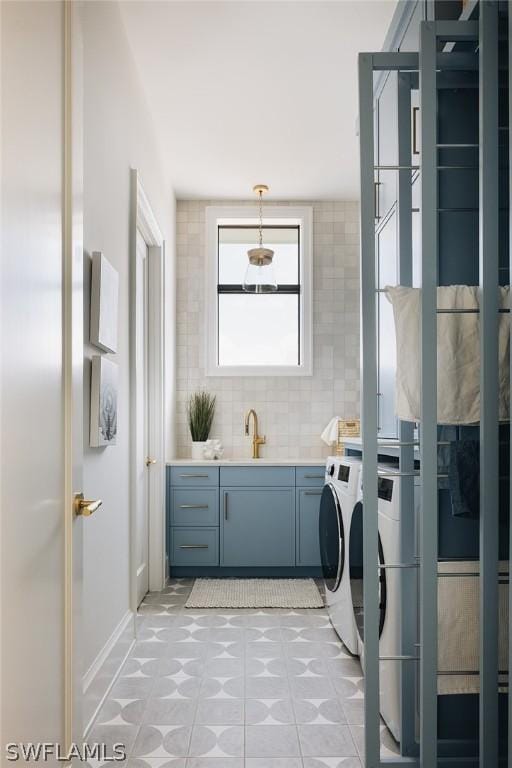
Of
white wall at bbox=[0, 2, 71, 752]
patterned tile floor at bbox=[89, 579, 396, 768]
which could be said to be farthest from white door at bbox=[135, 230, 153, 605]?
white wall at bbox=[0, 2, 71, 752]

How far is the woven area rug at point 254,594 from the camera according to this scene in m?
3.78

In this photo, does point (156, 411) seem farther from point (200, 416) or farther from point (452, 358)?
point (452, 358)

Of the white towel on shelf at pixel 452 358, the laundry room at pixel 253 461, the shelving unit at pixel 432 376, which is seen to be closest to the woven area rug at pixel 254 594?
the laundry room at pixel 253 461

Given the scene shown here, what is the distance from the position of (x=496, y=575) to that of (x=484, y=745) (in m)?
0.46

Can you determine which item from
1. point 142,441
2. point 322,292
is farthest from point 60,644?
point 322,292

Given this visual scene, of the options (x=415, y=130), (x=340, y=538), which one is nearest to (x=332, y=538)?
(x=340, y=538)

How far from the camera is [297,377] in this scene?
5.02 metres

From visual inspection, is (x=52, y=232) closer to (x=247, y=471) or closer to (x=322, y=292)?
(x=247, y=471)

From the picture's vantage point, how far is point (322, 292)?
5.08 metres

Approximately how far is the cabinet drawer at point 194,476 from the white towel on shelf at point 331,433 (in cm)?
90

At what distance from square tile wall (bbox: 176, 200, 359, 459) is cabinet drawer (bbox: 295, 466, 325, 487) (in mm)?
580

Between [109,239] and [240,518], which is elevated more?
[109,239]

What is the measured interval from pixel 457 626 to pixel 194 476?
2679mm

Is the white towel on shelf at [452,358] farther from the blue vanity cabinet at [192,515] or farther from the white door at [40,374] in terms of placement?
the blue vanity cabinet at [192,515]
